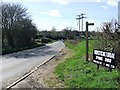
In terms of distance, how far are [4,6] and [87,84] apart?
5268 cm

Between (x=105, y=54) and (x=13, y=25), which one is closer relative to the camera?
(x=105, y=54)

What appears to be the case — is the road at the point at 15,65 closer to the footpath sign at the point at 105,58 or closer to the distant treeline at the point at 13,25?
the footpath sign at the point at 105,58

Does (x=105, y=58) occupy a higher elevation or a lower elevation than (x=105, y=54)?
lower

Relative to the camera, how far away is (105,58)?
14.2m

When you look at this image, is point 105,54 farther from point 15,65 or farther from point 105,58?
point 15,65

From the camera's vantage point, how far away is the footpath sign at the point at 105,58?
1305 cm

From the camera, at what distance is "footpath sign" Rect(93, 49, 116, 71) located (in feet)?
42.8

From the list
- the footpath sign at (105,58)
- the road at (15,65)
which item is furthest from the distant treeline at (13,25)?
the footpath sign at (105,58)

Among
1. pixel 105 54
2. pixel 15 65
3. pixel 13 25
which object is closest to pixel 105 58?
pixel 105 54

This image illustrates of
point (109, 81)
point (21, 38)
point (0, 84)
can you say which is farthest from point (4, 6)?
point (109, 81)

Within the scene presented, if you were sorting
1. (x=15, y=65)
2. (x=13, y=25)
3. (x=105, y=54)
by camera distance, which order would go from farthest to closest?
1. (x=13, y=25)
2. (x=15, y=65)
3. (x=105, y=54)

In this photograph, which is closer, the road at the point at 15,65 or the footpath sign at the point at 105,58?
the footpath sign at the point at 105,58

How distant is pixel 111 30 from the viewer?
14938mm

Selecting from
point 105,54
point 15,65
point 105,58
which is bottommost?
point 15,65
